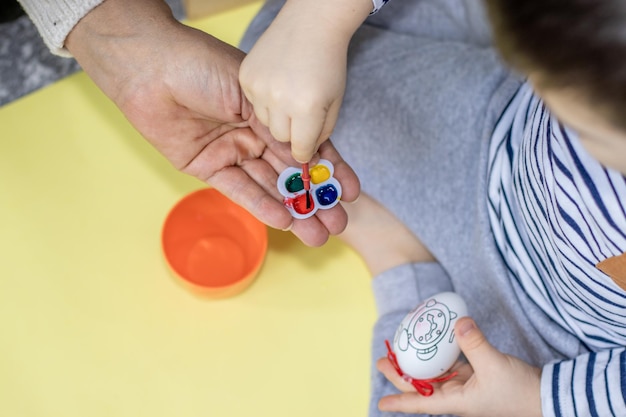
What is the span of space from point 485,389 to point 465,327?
8cm

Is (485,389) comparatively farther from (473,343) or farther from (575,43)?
(575,43)

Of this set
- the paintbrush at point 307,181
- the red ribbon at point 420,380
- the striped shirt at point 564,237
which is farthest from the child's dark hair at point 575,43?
the red ribbon at point 420,380

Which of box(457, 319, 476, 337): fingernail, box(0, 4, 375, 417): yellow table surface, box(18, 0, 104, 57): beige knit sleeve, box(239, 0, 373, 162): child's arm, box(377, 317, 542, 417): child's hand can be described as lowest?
box(0, 4, 375, 417): yellow table surface

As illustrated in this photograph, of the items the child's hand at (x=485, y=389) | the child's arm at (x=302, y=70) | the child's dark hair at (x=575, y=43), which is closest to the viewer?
the child's dark hair at (x=575, y=43)

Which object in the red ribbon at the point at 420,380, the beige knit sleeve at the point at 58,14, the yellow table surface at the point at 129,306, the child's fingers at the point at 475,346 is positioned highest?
the beige knit sleeve at the point at 58,14

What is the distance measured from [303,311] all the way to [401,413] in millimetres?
215

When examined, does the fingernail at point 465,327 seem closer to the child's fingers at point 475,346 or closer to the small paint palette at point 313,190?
the child's fingers at point 475,346

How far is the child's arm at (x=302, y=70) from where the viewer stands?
64 cm

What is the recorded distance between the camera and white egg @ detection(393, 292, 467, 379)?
75 centimetres

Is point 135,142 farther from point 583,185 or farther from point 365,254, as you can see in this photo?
point 583,185

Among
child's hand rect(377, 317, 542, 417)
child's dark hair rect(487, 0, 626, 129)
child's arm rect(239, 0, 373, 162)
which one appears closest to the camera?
child's dark hair rect(487, 0, 626, 129)

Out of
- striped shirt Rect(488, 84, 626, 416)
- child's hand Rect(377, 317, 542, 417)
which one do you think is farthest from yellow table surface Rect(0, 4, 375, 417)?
striped shirt Rect(488, 84, 626, 416)

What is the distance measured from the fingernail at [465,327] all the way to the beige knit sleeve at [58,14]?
577 mm

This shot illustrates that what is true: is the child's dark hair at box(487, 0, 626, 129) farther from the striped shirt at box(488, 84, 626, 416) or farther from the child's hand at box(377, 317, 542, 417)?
the child's hand at box(377, 317, 542, 417)
